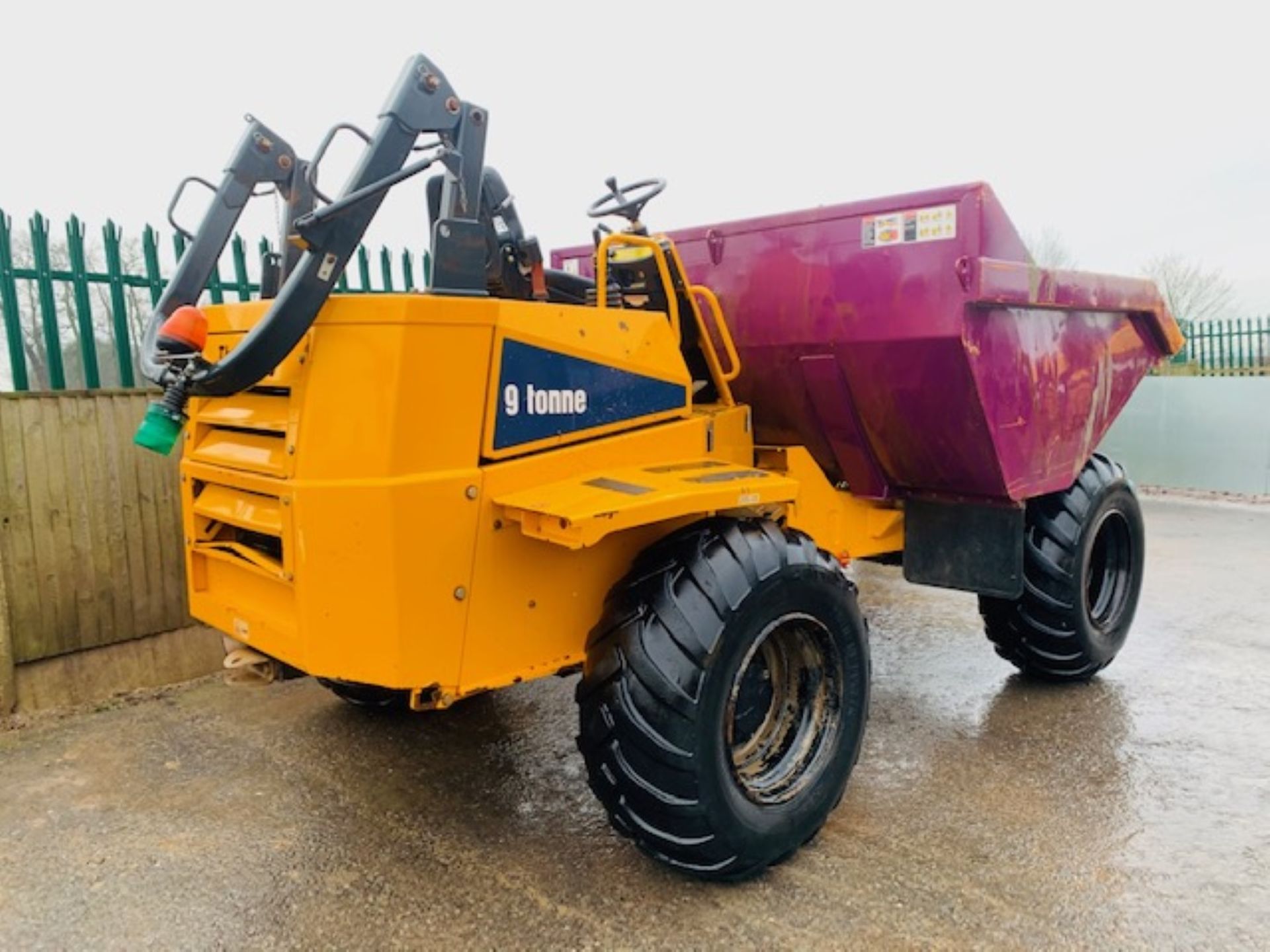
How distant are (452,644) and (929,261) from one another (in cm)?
194

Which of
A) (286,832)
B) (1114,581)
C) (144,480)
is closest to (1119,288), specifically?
(1114,581)

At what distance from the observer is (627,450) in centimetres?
292

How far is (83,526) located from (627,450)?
9.46 ft

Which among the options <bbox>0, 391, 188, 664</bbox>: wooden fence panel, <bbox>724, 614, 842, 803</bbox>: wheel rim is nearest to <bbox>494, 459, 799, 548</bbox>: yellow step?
<bbox>724, 614, 842, 803</bbox>: wheel rim

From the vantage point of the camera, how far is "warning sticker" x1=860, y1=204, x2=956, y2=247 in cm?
315

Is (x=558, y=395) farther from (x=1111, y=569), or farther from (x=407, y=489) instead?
(x=1111, y=569)

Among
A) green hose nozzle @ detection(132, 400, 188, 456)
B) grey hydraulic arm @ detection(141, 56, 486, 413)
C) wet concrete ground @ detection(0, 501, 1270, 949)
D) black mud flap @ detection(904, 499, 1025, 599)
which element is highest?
grey hydraulic arm @ detection(141, 56, 486, 413)

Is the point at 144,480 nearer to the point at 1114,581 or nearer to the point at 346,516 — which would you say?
the point at 346,516

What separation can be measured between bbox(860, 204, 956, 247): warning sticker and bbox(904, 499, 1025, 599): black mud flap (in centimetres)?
116

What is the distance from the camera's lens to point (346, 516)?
2367mm

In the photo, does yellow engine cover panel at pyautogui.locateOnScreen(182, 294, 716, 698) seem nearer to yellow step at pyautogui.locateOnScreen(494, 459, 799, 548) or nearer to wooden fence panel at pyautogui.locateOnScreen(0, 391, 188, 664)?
yellow step at pyautogui.locateOnScreen(494, 459, 799, 548)

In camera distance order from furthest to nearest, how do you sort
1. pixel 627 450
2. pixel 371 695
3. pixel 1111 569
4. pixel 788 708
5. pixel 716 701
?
pixel 1111 569 → pixel 371 695 → pixel 788 708 → pixel 627 450 → pixel 716 701

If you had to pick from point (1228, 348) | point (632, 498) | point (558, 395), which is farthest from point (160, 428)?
point (1228, 348)

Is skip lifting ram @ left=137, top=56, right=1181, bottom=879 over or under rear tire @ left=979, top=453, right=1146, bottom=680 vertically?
over
